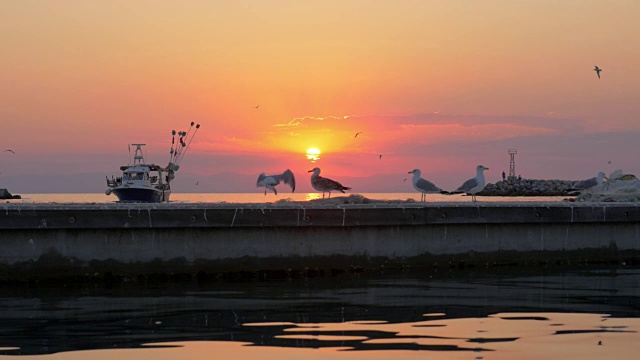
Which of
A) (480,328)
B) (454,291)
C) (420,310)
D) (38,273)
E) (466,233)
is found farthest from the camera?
(466,233)

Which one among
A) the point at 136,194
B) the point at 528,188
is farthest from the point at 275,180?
the point at 528,188

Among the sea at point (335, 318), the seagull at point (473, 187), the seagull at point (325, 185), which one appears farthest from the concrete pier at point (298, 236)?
the seagull at point (325, 185)

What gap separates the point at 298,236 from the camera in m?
22.2

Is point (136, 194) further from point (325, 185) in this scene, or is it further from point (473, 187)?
point (473, 187)

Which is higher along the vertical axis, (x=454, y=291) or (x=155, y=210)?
(x=155, y=210)

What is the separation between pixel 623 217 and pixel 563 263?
2091 millimetres

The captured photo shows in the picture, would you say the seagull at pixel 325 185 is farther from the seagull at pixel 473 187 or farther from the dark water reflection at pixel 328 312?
the dark water reflection at pixel 328 312

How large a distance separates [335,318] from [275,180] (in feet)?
74.1

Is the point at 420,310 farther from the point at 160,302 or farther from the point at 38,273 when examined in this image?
the point at 38,273

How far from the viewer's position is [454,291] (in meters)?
19.0

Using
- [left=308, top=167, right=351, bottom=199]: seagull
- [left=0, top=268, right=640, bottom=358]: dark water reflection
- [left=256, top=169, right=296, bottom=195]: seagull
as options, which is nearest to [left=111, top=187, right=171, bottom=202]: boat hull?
[left=256, top=169, right=296, bottom=195]: seagull

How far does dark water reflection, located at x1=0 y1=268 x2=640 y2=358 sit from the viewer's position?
1290 centimetres

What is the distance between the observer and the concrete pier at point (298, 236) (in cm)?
2050

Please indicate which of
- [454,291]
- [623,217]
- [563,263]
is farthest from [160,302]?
[623,217]
